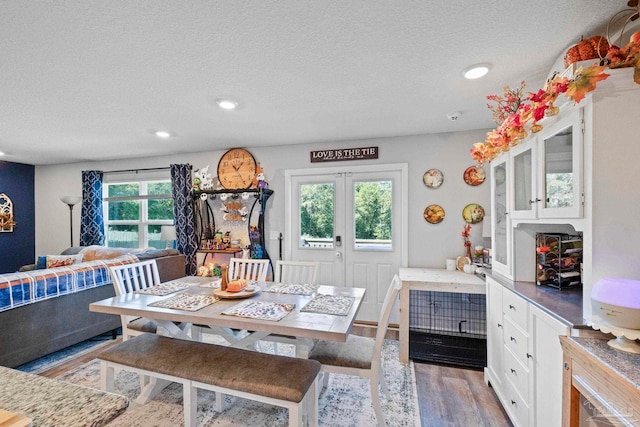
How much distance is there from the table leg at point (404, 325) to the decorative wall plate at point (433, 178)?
135cm

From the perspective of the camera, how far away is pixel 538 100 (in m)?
1.47

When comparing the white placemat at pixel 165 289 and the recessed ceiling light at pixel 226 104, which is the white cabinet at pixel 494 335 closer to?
the white placemat at pixel 165 289

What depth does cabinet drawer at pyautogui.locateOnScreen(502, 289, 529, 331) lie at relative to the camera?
5.51ft

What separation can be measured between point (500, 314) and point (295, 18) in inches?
92.4

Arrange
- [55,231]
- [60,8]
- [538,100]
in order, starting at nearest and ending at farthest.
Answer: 1. [60,8]
2. [538,100]
3. [55,231]

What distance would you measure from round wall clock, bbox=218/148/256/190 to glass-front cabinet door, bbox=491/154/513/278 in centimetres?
290

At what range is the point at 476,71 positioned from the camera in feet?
6.20

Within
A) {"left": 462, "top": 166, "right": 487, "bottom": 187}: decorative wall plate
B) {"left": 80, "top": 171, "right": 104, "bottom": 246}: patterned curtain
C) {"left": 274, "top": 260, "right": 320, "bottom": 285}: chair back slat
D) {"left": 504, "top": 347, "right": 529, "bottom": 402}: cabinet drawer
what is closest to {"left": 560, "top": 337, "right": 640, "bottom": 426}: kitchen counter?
{"left": 504, "top": 347, "right": 529, "bottom": 402}: cabinet drawer

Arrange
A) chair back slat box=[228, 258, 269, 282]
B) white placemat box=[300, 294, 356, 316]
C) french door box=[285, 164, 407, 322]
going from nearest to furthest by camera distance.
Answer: white placemat box=[300, 294, 356, 316], chair back slat box=[228, 258, 269, 282], french door box=[285, 164, 407, 322]

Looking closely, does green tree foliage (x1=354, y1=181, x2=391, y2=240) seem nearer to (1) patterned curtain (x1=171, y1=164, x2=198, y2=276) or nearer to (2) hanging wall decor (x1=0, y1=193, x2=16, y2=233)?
(1) patterned curtain (x1=171, y1=164, x2=198, y2=276)

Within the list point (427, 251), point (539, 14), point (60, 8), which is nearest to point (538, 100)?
point (539, 14)

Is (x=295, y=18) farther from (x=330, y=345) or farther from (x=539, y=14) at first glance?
(x=330, y=345)

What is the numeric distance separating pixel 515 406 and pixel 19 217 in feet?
24.6

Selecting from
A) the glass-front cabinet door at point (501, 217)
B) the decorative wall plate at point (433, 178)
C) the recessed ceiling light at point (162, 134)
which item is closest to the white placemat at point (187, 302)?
the recessed ceiling light at point (162, 134)
